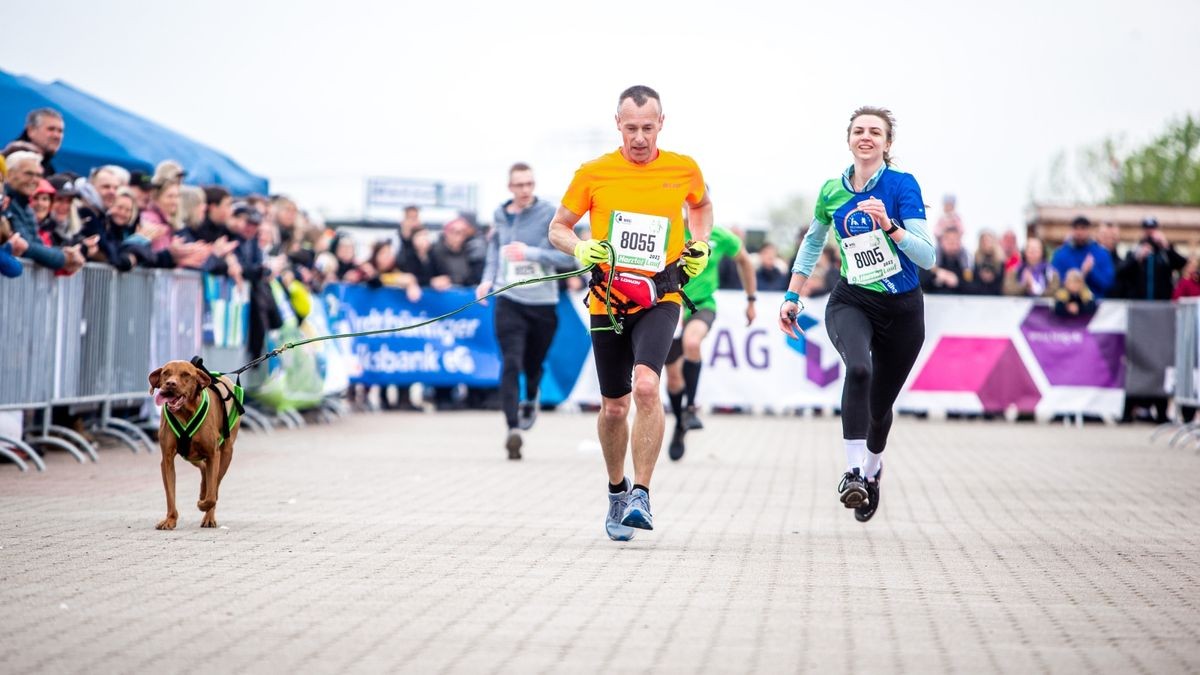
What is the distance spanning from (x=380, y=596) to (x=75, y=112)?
489 inches

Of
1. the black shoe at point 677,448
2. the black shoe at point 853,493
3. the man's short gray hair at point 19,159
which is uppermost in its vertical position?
the man's short gray hair at point 19,159

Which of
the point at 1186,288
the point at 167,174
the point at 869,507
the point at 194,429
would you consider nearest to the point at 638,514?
the point at 869,507

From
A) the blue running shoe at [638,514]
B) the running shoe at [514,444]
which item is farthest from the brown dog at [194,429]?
the running shoe at [514,444]

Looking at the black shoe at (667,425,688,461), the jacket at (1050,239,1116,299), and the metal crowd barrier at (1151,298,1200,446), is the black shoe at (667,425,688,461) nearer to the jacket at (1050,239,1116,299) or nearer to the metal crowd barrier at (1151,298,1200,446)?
the metal crowd barrier at (1151,298,1200,446)

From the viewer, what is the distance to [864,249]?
8.98 metres

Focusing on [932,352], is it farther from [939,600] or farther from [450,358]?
[939,600]

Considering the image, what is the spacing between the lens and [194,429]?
27.5 feet

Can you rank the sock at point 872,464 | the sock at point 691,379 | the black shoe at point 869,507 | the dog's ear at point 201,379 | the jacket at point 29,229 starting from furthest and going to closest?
the sock at point 691,379 < the jacket at point 29,229 < the sock at point 872,464 < the black shoe at point 869,507 < the dog's ear at point 201,379

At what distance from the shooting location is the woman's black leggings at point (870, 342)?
895cm

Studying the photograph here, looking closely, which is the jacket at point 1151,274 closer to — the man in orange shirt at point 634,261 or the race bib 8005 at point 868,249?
the race bib 8005 at point 868,249

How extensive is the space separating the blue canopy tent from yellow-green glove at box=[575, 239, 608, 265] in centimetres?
914

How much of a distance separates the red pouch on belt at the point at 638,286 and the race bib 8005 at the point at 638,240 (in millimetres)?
43

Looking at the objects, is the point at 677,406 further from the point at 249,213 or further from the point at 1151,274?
the point at 1151,274

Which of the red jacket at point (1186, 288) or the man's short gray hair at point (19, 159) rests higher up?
the man's short gray hair at point (19, 159)
